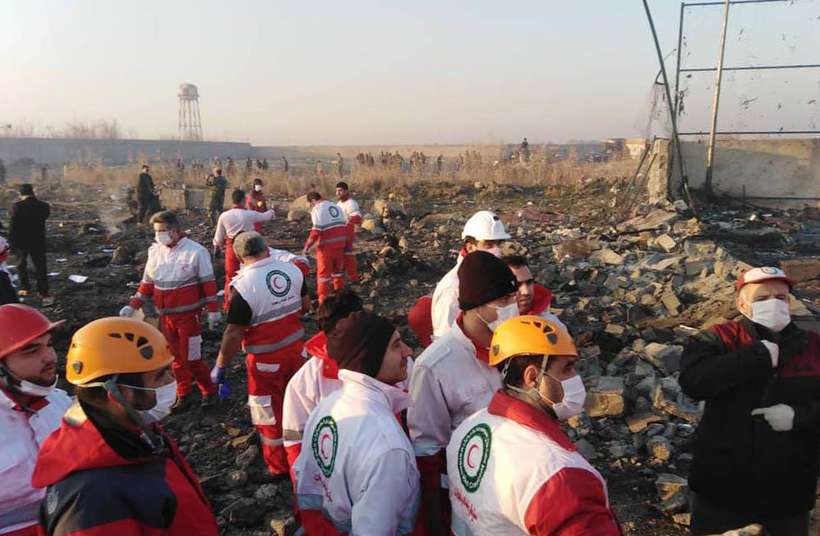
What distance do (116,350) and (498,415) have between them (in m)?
1.26

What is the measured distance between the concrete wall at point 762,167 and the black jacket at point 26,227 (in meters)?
14.0

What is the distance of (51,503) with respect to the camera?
1.68 metres

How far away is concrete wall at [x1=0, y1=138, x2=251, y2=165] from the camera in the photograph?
2240 inches

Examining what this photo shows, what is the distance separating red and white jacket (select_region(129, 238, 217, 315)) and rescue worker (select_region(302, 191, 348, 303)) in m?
3.30

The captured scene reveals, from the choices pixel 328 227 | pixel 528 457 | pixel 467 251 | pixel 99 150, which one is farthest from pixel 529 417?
pixel 99 150

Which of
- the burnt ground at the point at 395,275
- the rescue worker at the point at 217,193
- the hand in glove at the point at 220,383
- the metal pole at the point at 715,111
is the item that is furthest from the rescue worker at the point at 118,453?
the rescue worker at the point at 217,193

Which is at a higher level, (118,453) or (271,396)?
(118,453)

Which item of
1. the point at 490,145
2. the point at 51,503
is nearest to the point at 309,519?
the point at 51,503

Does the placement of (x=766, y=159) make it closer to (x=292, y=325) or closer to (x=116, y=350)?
(x=292, y=325)

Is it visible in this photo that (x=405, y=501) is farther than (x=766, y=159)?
No

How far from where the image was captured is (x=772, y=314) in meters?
2.68

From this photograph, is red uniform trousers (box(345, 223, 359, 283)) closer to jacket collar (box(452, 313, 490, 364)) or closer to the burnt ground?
the burnt ground

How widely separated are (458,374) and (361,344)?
0.56 metres

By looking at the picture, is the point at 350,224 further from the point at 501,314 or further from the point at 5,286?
the point at 501,314
